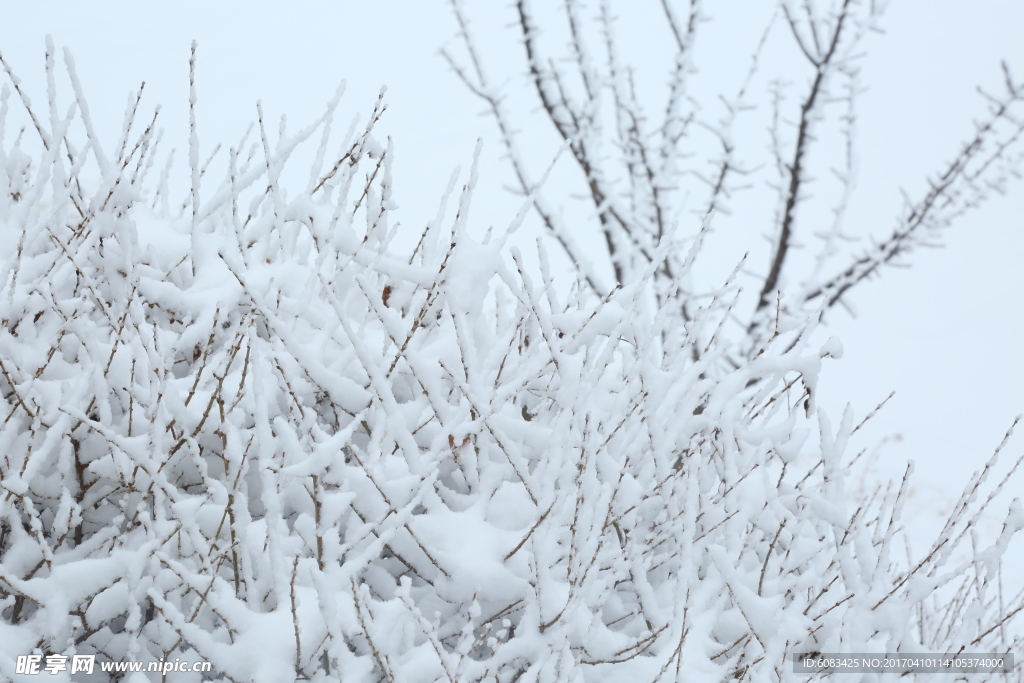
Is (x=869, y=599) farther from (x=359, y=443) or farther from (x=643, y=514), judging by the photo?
(x=359, y=443)

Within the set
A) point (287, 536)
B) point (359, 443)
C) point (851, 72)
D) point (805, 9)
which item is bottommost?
point (287, 536)

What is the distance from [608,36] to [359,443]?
3.54 metres

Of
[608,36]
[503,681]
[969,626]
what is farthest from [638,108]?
[503,681]

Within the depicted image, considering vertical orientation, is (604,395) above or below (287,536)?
above

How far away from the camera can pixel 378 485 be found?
1.01 m

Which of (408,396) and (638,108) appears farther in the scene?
(638,108)

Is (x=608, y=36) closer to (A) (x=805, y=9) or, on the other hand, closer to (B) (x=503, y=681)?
(A) (x=805, y=9)

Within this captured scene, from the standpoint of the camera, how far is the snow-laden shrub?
0.99 metres

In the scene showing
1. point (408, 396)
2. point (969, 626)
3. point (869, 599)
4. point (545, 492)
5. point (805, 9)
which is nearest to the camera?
point (545, 492)

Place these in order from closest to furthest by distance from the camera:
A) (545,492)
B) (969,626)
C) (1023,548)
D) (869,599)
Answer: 1. (545,492)
2. (869,599)
3. (969,626)
4. (1023,548)

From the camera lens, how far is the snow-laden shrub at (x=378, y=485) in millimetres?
993

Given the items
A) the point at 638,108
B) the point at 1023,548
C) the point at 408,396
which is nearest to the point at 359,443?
the point at 408,396

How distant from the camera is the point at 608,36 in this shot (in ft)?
13.4

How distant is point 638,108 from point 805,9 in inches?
41.0
